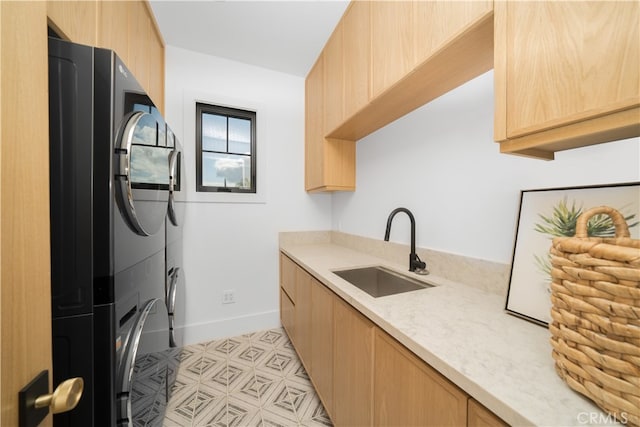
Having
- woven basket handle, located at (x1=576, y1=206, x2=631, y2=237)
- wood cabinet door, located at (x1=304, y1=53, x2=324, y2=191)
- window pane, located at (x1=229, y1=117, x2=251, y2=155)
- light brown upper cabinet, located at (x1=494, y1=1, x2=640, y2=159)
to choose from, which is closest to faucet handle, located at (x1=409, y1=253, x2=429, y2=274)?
light brown upper cabinet, located at (x1=494, y1=1, x2=640, y2=159)

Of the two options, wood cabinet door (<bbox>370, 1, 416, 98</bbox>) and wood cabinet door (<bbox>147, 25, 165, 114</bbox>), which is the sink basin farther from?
wood cabinet door (<bbox>147, 25, 165, 114</bbox>)

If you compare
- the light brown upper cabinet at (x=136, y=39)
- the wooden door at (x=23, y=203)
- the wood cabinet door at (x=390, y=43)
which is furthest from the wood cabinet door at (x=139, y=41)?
the wood cabinet door at (x=390, y=43)

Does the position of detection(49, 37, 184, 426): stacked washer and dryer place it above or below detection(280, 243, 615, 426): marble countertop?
above

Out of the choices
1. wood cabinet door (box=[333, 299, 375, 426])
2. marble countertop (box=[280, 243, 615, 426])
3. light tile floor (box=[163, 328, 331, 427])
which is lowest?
light tile floor (box=[163, 328, 331, 427])

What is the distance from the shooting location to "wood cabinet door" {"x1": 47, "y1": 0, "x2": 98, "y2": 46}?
0.73m

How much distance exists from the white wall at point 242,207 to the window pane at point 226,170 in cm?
13

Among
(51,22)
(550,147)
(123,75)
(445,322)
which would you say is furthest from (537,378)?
(51,22)

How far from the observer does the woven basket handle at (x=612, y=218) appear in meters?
0.49

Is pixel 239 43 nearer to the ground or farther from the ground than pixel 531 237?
farther from the ground

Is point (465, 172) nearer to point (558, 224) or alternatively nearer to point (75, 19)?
point (558, 224)

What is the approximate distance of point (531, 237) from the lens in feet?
2.80

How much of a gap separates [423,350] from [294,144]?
2193mm

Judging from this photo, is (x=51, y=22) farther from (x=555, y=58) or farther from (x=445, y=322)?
(x=445, y=322)

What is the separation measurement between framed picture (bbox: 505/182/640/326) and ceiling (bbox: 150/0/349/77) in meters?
1.70
